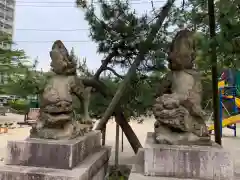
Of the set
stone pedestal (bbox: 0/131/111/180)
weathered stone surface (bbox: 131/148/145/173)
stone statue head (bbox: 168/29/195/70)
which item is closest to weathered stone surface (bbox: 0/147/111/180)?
stone pedestal (bbox: 0/131/111/180)

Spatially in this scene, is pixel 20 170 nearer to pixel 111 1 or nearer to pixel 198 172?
pixel 198 172

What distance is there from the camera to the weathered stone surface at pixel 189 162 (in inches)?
92.6

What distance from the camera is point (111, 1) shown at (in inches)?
175

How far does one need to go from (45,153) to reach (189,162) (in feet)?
4.88

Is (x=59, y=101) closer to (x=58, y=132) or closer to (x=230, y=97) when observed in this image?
(x=58, y=132)

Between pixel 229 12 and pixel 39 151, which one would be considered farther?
pixel 39 151

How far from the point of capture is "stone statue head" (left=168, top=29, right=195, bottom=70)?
2844 millimetres

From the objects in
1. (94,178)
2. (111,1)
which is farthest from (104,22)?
(94,178)

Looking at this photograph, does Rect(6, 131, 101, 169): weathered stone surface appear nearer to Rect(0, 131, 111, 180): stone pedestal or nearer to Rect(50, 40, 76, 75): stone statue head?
Rect(0, 131, 111, 180): stone pedestal

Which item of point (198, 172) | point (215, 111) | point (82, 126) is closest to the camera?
point (198, 172)

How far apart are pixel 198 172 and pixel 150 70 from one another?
2.39m

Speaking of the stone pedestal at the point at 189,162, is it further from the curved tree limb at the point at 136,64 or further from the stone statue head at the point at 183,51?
the curved tree limb at the point at 136,64

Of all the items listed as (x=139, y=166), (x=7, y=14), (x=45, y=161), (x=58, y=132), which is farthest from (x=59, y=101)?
(x=7, y=14)

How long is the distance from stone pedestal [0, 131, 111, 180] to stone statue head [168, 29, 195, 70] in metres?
1.44
